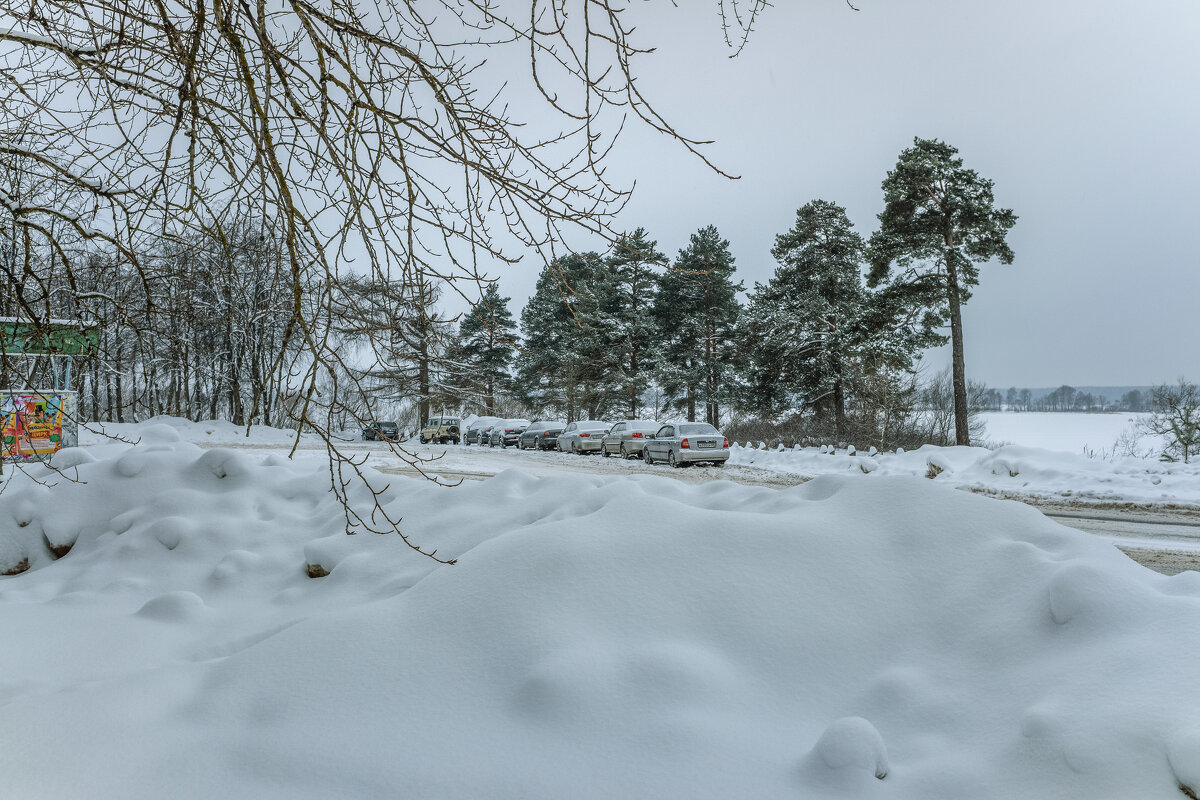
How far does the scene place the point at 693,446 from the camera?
18.7 m

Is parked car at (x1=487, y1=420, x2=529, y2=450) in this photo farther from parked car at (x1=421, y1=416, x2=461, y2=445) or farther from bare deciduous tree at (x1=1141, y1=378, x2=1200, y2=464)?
bare deciduous tree at (x1=1141, y1=378, x2=1200, y2=464)

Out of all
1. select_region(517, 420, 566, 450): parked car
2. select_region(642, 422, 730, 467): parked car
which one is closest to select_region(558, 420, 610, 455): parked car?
select_region(517, 420, 566, 450): parked car

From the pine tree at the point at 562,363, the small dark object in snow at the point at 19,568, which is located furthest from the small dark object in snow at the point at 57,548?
the pine tree at the point at 562,363

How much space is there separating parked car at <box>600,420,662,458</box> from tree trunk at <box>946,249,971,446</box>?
10045 millimetres

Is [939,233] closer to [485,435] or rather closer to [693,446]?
[693,446]

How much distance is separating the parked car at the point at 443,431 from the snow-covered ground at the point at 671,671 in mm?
30931

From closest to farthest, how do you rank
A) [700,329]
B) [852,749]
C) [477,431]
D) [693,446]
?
[852,749], [693,446], [700,329], [477,431]

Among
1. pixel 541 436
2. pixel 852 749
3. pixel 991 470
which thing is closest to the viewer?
pixel 852 749

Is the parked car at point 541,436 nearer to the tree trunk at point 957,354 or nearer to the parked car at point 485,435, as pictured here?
the parked car at point 485,435

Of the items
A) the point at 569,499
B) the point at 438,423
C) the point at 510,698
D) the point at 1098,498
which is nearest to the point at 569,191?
the point at 510,698

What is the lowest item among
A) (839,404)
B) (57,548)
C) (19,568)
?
(19,568)

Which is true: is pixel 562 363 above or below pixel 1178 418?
above

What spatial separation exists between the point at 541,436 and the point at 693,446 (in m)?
12.8

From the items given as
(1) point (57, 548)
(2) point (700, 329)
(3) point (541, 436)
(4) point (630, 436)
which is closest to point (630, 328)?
(2) point (700, 329)
